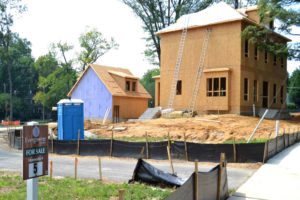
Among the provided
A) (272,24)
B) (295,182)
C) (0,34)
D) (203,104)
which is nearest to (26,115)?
(0,34)

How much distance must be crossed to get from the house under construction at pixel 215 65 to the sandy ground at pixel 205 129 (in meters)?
3.13

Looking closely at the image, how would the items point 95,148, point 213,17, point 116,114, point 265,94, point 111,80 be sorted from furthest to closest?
1. point 111,80
2. point 116,114
3. point 265,94
4. point 213,17
5. point 95,148

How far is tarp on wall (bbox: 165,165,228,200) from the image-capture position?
21.5ft

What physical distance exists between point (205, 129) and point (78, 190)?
14.3 metres

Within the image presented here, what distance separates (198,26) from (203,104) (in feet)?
24.7

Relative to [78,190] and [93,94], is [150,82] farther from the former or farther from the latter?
[78,190]

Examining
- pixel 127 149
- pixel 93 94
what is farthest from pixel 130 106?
pixel 127 149

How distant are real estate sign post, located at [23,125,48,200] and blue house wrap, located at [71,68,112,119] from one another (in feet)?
98.6

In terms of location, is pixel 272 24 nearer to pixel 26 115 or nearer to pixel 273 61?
pixel 273 61

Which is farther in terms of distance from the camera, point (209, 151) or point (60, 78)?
point (60, 78)

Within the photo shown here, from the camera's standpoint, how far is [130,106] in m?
38.7

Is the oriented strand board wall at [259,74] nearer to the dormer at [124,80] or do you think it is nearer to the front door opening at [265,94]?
the front door opening at [265,94]

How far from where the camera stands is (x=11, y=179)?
11.8m

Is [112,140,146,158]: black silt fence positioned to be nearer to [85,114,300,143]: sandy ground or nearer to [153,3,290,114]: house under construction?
[85,114,300,143]: sandy ground
